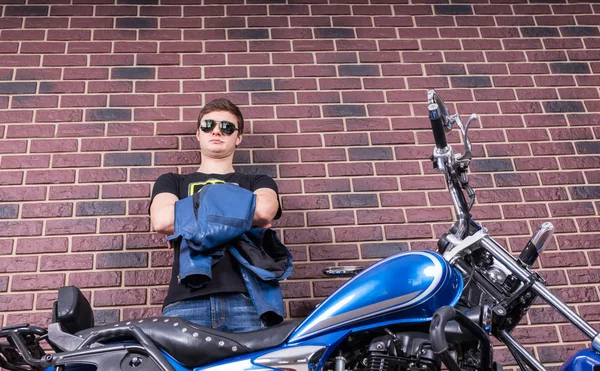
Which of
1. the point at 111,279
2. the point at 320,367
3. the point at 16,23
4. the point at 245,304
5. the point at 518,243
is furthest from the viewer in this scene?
the point at 16,23

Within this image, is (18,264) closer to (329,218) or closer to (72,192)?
(72,192)

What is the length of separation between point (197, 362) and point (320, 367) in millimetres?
335

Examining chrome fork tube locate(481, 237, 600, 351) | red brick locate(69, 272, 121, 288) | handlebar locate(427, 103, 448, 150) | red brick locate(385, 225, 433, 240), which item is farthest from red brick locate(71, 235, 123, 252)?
chrome fork tube locate(481, 237, 600, 351)

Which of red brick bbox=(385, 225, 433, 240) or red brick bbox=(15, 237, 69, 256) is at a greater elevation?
red brick bbox=(385, 225, 433, 240)

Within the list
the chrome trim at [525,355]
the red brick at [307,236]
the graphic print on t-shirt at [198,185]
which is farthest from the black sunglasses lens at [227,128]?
the chrome trim at [525,355]

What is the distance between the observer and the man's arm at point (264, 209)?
223 cm

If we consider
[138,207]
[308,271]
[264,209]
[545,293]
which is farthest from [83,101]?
[545,293]

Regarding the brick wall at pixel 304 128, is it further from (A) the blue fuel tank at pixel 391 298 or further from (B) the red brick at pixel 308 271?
(A) the blue fuel tank at pixel 391 298

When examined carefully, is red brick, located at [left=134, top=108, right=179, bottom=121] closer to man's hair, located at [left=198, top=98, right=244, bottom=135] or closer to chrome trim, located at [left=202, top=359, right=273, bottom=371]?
man's hair, located at [left=198, top=98, right=244, bottom=135]

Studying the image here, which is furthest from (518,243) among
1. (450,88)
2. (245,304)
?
(245,304)

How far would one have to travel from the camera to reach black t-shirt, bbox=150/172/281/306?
2.07 meters

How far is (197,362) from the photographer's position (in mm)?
1610

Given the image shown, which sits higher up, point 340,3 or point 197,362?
point 340,3

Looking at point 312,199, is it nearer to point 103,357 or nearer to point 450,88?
point 450,88
